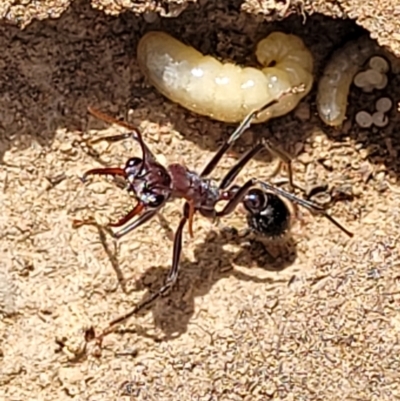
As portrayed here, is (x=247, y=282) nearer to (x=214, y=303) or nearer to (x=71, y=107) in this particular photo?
(x=214, y=303)

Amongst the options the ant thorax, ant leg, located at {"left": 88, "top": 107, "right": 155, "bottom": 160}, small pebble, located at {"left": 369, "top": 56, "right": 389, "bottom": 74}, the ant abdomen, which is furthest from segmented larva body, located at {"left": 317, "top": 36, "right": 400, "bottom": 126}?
ant leg, located at {"left": 88, "top": 107, "right": 155, "bottom": 160}

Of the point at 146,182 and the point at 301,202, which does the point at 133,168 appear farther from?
the point at 301,202

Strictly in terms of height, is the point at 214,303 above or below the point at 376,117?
below

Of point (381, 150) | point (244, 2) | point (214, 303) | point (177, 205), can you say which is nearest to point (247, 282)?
point (214, 303)

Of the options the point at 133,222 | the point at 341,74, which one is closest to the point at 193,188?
the point at 133,222

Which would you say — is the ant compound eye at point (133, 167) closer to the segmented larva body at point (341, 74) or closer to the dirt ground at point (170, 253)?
the dirt ground at point (170, 253)

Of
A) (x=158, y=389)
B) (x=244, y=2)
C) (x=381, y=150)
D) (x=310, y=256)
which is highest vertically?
(x=244, y=2)

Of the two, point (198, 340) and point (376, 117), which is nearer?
point (198, 340)
